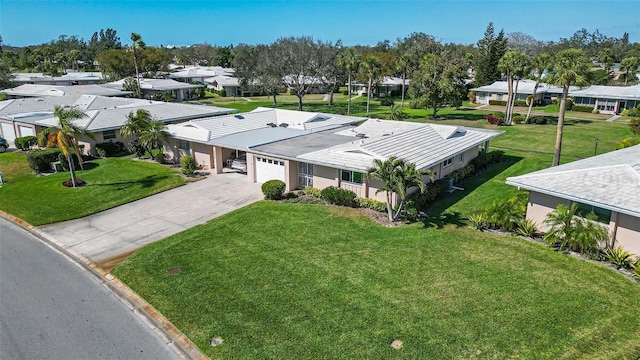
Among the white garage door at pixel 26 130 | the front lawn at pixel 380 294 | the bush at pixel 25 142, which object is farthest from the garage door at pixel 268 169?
the white garage door at pixel 26 130

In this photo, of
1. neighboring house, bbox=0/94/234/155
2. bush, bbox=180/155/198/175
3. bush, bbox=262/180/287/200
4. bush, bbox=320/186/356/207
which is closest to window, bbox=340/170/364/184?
bush, bbox=320/186/356/207

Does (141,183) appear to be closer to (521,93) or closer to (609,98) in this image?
(521,93)

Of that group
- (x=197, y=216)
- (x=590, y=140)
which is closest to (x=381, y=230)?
(x=197, y=216)

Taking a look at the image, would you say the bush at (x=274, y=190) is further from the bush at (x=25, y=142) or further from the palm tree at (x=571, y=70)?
the bush at (x=25, y=142)

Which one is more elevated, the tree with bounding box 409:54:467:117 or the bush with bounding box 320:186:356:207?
the tree with bounding box 409:54:467:117

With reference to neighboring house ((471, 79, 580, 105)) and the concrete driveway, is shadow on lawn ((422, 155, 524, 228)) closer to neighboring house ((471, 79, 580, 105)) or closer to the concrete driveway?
the concrete driveway
